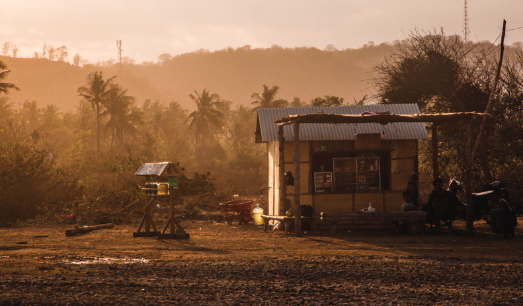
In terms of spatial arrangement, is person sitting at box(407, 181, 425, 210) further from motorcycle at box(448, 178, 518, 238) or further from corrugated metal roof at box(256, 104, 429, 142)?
corrugated metal roof at box(256, 104, 429, 142)

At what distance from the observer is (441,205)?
44.0ft

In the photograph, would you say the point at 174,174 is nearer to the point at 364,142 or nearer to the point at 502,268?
the point at 364,142

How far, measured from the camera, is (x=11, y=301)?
18.2 ft

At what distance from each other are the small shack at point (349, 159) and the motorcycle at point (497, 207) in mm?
2210

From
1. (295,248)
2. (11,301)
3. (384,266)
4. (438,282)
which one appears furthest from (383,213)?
(11,301)

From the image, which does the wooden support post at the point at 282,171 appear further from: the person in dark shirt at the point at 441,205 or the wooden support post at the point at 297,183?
the person in dark shirt at the point at 441,205

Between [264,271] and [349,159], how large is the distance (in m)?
8.91

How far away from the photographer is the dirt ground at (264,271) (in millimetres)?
5883

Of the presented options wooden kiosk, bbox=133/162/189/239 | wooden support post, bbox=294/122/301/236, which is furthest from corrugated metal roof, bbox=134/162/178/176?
wooden support post, bbox=294/122/301/236

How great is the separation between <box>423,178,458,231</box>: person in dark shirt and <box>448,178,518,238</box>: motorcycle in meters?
0.26

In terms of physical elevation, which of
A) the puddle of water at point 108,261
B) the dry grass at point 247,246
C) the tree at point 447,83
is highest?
the tree at point 447,83

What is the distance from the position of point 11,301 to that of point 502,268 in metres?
6.98

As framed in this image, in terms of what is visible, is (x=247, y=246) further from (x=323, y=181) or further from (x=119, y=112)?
(x=119, y=112)

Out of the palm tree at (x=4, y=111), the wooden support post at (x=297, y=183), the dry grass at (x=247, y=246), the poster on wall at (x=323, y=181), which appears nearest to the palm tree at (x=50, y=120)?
the palm tree at (x=4, y=111)
